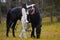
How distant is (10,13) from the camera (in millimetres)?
17484

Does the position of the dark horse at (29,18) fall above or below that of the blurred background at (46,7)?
above

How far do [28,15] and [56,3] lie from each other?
733 inches

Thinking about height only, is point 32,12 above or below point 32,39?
above

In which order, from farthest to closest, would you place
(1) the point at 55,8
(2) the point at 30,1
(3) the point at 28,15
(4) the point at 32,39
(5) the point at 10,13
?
1. (1) the point at 55,8
2. (2) the point at 30,1
3. (5) the point at 10,13
4. (3) the point at 28,15
5. (4) the point at 32,39

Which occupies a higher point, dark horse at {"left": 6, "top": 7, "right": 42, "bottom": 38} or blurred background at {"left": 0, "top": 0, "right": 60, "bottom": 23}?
dark horse at {"left": 6, "top": 7, "right": 42, "bottom": 38}

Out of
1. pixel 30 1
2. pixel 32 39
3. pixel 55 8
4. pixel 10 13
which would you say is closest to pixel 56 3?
pixel 55 8

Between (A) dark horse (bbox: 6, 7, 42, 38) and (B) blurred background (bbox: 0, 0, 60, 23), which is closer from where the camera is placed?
(A) dark horse (bbox: 6, 7, 42, 38)

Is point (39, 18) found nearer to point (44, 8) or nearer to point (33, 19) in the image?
point (33, 19)

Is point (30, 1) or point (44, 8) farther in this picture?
point (44, 8)

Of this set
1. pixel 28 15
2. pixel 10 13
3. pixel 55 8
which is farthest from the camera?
pixel 55 8

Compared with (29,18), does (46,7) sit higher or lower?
lower

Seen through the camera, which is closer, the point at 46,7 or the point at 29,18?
the point at 29,18

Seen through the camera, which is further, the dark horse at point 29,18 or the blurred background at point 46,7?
the blurred background at point 46,7

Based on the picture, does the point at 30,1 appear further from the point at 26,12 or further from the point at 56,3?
the point at 26,12
